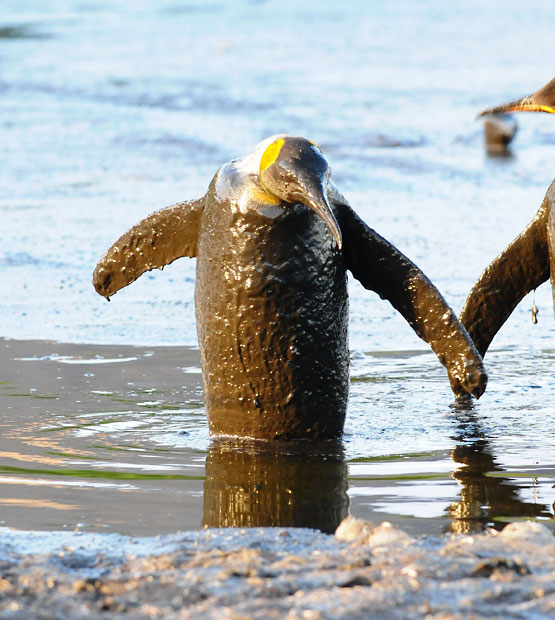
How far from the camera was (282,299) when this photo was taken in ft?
17.9

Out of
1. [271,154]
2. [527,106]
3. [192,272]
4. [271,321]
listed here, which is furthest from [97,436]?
[192,272]

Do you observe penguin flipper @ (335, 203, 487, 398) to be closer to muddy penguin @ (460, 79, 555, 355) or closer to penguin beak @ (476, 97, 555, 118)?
muddy penguin @ (460, 79, 555, 355)

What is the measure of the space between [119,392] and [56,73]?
20.1 m

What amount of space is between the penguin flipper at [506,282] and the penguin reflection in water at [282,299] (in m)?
0.75

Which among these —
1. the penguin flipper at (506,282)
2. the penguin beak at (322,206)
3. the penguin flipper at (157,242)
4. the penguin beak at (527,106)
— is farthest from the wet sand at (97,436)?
the penguin beak at (527,106)

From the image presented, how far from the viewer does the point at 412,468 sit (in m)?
5.05

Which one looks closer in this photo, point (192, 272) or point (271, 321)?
point (271, 321)

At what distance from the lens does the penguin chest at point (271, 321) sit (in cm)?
543

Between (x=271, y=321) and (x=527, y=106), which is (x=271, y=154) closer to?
(x=271, y=321)

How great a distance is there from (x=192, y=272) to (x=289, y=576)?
6.40m

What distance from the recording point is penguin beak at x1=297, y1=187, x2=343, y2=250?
16.4ft

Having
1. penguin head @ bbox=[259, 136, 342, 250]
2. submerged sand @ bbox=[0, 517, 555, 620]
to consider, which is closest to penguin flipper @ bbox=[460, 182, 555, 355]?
penguin head @ bbox=[259, 136, 342, 250]

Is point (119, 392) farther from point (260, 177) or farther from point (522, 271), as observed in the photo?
point (522, 271)

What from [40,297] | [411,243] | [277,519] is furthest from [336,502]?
[411,243]
